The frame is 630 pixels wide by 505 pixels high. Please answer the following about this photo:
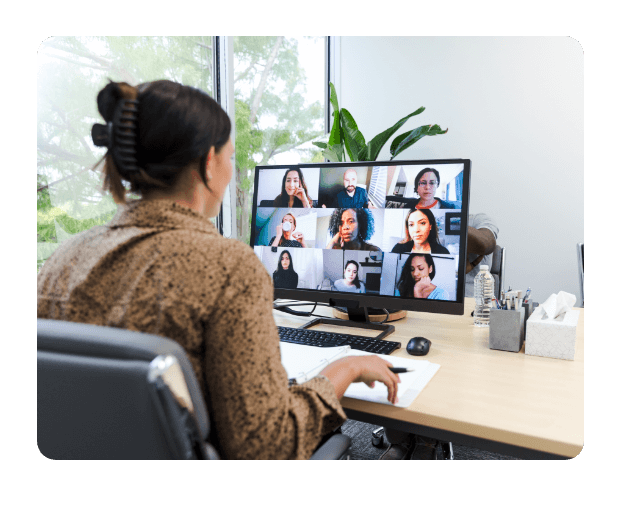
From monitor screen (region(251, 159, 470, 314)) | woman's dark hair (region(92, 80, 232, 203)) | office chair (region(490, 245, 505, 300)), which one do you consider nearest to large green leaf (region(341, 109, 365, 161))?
office chair (region(490, 245, 505, 300))

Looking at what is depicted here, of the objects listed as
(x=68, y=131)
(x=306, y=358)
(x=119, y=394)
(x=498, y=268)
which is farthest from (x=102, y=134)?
(x=498, y=268)

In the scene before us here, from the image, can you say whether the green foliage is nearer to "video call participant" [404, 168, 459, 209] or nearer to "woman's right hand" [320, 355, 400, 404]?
"video call participant" [404, 168, 459, 209]

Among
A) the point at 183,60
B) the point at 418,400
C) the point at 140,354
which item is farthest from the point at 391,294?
the point at 183,60

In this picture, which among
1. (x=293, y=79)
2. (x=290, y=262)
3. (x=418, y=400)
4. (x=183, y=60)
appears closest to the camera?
(x=418, y=400)

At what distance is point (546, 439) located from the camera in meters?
0.79

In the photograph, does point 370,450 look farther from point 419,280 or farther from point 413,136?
point 413,136

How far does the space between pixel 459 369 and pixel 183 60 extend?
7.92 feet

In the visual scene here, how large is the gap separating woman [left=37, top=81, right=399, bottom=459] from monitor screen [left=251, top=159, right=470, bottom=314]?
0.55m

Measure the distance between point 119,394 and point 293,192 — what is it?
3.42 feet

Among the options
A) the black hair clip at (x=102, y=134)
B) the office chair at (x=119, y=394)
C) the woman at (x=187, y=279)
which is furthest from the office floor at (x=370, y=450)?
the black hair clip at (x=102, y=134)

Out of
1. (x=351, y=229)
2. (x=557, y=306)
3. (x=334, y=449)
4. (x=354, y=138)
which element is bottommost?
(x=334, y=449)

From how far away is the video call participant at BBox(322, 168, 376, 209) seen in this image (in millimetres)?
1427

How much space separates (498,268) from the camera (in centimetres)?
194

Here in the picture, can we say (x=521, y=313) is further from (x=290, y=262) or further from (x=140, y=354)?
(x=140, y=354)
